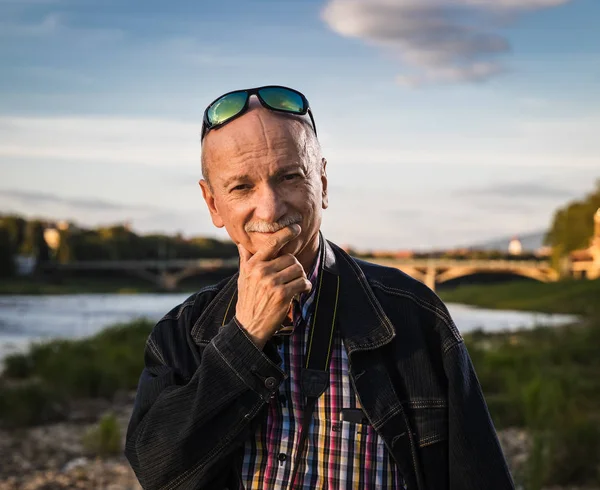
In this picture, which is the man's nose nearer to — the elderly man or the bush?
the elderly man

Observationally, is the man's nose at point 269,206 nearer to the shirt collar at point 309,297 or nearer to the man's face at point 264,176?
the man's face at point 264,176

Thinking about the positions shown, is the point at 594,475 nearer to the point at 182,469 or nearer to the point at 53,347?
the point at 182,469

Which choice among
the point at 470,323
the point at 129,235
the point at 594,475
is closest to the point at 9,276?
the point at 129,235

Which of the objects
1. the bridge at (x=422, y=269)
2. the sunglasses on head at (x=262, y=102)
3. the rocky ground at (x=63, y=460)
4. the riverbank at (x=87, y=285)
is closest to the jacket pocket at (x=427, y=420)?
the sunglasses on head at (x=262, y=102)

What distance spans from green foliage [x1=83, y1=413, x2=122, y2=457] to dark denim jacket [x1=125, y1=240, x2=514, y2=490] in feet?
21.3

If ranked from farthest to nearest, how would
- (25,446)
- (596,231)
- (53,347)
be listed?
(596,231) → (53,347) → (25,446)

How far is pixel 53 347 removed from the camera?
15703 mm

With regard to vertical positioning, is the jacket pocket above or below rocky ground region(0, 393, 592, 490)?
above

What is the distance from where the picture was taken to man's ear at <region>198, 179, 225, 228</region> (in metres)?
1.83

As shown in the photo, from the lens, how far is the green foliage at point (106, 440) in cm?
786

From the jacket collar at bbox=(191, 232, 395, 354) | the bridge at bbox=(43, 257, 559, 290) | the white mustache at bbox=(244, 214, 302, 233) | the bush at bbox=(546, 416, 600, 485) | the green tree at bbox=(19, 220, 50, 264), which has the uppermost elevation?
the green tree at bbox=(19, 220, 50, 264)

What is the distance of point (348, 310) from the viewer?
5.76 feet

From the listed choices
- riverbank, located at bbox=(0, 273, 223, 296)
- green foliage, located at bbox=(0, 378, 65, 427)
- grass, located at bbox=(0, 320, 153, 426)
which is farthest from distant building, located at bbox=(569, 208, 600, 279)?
green foliage, located at bbox=(0, 378, 65, 427)

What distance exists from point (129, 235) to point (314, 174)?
72.8 meters
